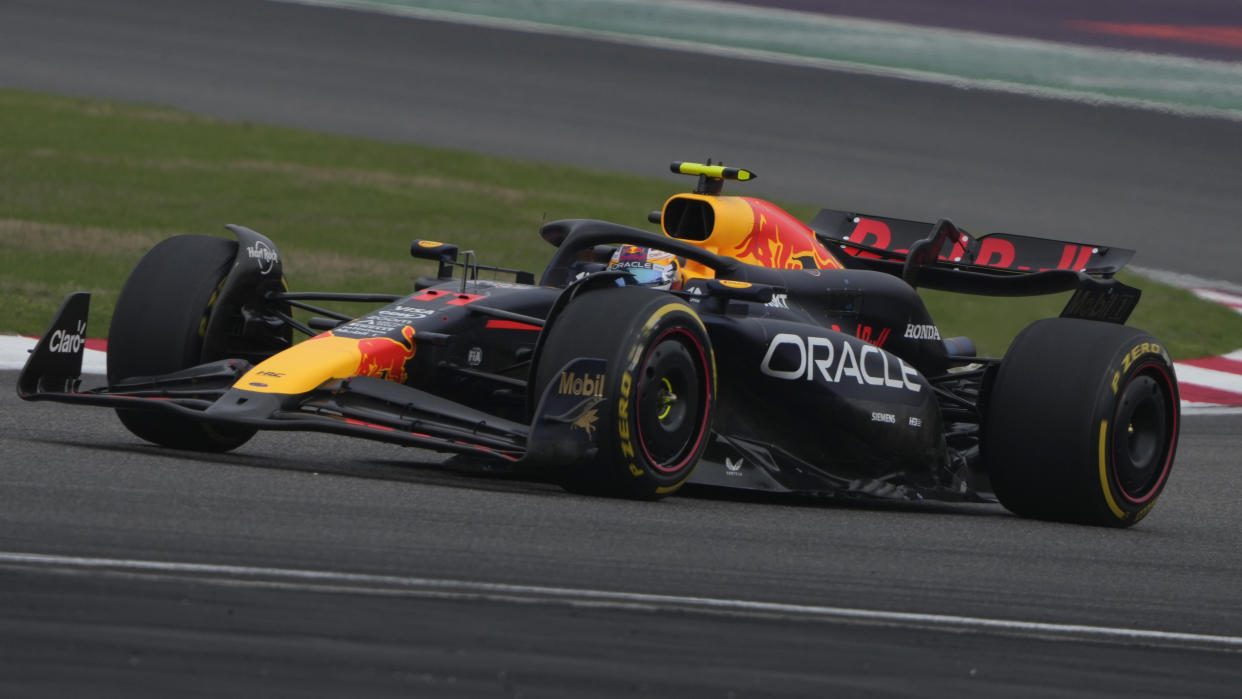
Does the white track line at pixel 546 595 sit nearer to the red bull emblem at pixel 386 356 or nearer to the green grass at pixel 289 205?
the red bull emblem at pixel 386 356

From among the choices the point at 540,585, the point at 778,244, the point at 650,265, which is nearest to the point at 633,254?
the point at 650,265

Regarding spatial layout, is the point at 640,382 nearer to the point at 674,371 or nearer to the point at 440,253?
the point at 674,371

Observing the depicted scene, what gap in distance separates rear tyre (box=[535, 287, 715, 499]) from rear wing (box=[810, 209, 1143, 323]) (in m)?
2.22

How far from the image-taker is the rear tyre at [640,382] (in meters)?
6.43

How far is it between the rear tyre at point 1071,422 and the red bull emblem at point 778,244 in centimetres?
99

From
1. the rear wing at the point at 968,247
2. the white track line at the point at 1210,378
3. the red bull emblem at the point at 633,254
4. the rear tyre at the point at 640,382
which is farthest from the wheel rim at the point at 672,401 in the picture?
the white track line at the point at 1210,378

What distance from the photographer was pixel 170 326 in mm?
7250

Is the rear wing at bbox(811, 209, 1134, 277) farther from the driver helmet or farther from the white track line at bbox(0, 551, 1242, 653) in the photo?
the white track line at bbox(0, 551, 1242, 653)

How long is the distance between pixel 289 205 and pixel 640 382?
1070 centimetres

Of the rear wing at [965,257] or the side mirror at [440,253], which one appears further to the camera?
the rear wing at [965,257]

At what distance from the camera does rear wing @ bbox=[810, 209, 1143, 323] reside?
8578mm

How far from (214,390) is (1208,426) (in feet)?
22.3

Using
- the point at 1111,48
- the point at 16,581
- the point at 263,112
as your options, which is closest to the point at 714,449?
the point at 16,581

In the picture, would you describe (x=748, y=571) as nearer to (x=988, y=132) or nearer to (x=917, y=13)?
(x=988, y=132)
